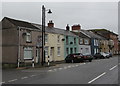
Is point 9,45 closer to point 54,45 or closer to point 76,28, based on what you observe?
point 54,45

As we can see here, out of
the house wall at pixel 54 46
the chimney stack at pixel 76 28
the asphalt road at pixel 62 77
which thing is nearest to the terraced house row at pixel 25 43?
the house wall at pixel 54 46

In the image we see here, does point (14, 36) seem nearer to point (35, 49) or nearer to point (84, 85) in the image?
point (35, 49)

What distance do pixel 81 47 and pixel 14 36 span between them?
22196mm

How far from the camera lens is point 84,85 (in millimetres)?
10391

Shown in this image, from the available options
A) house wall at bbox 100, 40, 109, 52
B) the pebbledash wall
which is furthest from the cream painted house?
house wall at bbox 100, 40, 109, 52

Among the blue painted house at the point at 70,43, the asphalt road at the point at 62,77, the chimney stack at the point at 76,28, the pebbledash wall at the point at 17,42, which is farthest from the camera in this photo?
the chimney stack at the point at 76,28

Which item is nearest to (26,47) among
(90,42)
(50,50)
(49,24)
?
(50,50)

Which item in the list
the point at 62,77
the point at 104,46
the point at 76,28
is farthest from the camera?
the point at 104,46

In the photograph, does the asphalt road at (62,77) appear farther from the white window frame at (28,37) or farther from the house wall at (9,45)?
the white window frame at (28,37)

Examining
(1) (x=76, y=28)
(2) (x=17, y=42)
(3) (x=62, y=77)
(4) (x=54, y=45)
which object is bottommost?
(3) (x=62, y=77)

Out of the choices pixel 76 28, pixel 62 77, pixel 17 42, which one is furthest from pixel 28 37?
pixel 76 28

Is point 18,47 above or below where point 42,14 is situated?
below

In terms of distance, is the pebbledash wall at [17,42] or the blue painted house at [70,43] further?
the blue painted house at [70,43]

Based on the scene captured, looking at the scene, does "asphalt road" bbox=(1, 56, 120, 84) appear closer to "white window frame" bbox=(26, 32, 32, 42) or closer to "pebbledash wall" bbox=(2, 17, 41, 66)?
"pebbledash wall" bbox=(2, 17, 41, 66)
